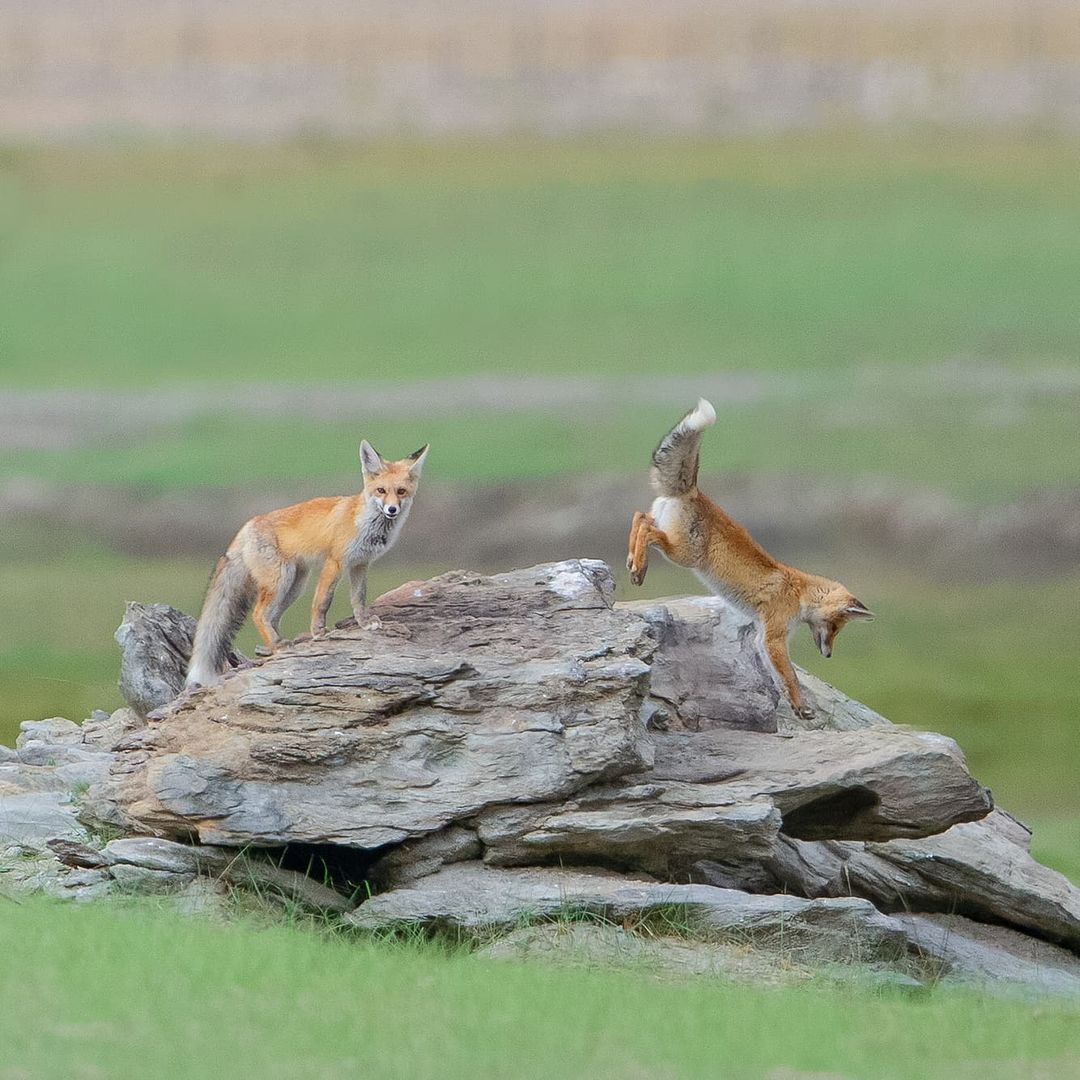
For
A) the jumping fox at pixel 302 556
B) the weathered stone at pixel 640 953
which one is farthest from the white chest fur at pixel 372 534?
the weathered stone at pixel 640 953

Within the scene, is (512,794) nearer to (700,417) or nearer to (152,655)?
(700,417)

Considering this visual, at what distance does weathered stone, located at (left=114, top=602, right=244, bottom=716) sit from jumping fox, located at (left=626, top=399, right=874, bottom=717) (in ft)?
13.0

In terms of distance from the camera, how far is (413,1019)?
29.6ft

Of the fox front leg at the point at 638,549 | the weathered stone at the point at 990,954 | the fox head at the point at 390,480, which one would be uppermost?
the fox head at the point at 390,480

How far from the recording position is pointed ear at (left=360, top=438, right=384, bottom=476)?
537 inches

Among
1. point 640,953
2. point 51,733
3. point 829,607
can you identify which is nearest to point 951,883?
point 829,607

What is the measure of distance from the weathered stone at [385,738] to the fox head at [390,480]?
38.0 inches

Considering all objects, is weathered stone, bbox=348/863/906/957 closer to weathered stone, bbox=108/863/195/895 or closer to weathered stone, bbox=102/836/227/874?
weathered stone, bbox=102/836/227/874

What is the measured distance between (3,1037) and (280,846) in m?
4.37

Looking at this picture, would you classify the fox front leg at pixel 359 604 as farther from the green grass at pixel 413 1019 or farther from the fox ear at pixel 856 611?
the fox ear at pixel 856 611

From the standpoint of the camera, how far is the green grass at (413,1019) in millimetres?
8180

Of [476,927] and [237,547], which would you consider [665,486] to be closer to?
[237,547]

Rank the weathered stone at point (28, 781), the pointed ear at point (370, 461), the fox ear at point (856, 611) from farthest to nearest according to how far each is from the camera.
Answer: the fox ear at point (856, 611), the weathered stone at point (28, 781), the pointed ear at point (370, 461)

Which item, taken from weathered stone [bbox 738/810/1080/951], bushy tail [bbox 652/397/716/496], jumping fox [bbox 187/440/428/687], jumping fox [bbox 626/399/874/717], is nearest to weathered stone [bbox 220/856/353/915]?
jumping fox [bbox 187/440/428/687]
